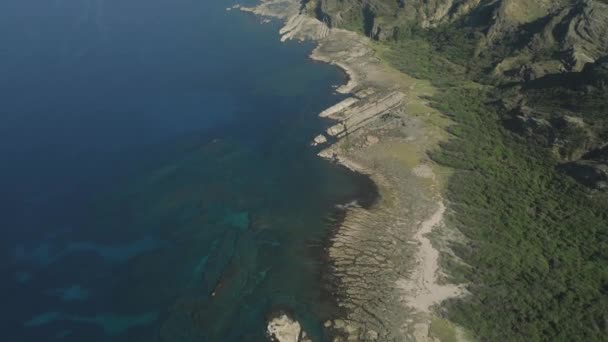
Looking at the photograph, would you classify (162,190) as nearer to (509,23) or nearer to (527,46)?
(527,46)

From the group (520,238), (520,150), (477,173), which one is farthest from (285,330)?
(520,150)

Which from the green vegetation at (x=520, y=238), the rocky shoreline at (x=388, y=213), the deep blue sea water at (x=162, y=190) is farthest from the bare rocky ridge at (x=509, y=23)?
the green vegetation at (x=520, y=238)

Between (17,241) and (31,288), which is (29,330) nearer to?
(31,288)

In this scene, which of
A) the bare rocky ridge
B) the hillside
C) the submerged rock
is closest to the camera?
the submerged rock

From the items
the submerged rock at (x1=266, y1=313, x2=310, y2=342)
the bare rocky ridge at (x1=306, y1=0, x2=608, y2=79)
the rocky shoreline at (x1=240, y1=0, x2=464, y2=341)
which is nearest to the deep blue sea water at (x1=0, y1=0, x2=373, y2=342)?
the submerged rock at (x1=266, y1=313, x2=310, y2=342)

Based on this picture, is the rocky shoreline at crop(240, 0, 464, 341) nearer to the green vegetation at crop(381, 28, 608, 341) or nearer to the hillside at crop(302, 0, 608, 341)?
the hillside at crop(302, 0, 608, 341)

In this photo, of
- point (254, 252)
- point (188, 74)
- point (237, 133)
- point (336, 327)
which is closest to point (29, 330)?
point (254, 252)
